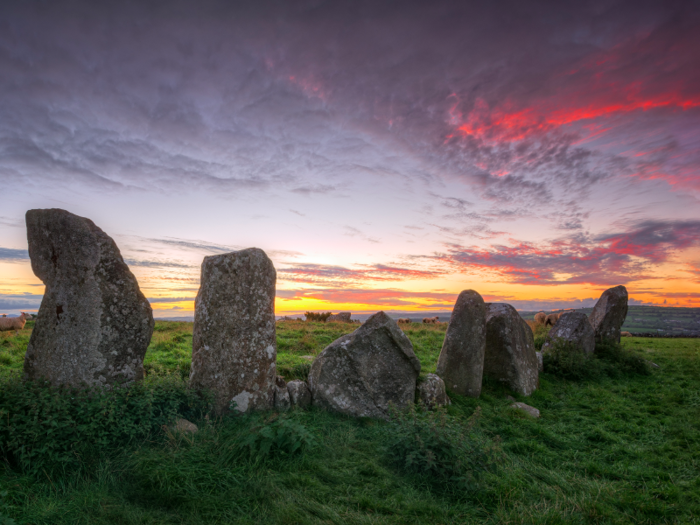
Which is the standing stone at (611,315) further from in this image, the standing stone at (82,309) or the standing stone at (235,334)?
the standing stone at (82,309)

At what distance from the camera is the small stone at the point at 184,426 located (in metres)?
6.00

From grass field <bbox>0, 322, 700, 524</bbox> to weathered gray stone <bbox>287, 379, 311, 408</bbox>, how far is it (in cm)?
56

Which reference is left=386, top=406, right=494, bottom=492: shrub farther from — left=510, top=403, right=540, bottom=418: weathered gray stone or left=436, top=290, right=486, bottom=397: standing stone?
left=436, top=290, right=486, bottom=397: standing stone

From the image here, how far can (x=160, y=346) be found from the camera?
13.2m

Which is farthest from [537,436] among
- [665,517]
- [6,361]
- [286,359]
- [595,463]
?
[6,361]

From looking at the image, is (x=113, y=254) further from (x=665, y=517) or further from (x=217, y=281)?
(x=665, y=517)

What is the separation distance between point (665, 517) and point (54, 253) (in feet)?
33.8

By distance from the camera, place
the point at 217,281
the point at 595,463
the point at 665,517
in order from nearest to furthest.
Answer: the point at 665,517 < the point at 595,463 < the point at 217,281

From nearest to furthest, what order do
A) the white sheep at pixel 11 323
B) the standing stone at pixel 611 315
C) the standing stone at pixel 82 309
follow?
1. the standing stone at pixel 82 309
2. the standing stone at pixel 611 315
3. the white sheep at pixel 11 323

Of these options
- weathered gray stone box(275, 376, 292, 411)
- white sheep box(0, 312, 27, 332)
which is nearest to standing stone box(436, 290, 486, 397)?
weathered gray stone box(275, 376, 292, 411)

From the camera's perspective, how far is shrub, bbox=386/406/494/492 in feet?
17.4

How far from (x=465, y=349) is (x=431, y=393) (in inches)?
83.3

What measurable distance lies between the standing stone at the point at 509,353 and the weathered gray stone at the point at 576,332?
12.2ft

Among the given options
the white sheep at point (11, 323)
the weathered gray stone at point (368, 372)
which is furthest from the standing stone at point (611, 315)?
→ the white sheep at point (11, 323)
